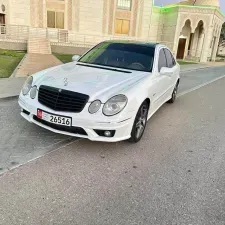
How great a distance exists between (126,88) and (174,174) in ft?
4.48

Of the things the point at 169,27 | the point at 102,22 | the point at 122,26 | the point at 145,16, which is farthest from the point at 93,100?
the point at 169,27

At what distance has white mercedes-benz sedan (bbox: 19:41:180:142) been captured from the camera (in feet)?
10.7

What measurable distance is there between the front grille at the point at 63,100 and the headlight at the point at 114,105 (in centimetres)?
30

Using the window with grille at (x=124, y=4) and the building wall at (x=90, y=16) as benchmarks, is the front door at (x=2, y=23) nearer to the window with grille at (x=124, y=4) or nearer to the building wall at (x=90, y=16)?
the building wall at (x=90, y=16)

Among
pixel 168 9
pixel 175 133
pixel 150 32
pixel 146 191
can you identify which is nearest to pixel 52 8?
pixel 150 32

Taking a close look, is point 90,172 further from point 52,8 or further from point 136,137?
point 52,8

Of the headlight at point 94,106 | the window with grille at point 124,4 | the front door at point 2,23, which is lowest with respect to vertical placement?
the headlight at point 94,106

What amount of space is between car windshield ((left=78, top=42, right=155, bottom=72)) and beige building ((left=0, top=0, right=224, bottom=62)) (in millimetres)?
16035

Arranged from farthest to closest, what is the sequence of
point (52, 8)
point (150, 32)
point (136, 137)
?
1. point (150, 32)
2. point (52, 8)
3. point (136, 137)

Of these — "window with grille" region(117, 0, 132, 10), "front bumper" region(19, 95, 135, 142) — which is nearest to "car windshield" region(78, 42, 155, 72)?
"front bumper" region(19, 95, 135, 142)

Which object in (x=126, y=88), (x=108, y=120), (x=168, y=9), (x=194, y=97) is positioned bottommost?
(x=194, y=97)

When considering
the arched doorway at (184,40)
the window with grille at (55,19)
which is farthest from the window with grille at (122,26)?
the arched doorway at (184,40)

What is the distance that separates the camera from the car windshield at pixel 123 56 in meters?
4.55

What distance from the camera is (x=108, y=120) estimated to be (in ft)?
10.6
